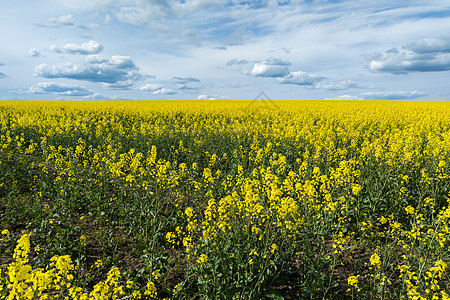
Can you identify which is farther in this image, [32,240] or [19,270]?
[32,240]

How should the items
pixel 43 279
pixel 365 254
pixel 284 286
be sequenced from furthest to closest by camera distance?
pixel 365 254 → pixel 284 286 → pixel 43 279

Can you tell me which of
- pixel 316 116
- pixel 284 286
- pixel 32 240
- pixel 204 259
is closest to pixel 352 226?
pixel 284 286

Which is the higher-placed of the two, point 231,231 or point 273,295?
point 231,231

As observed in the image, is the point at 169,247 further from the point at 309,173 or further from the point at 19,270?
the point at 309,173

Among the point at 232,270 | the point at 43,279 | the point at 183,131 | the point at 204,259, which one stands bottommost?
the point at 232,270

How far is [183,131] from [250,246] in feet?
31.7

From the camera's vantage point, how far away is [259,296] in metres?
3.80

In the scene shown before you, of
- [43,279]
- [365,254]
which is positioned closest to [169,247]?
[43,279]

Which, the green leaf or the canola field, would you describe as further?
the canola field

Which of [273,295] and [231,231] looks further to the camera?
[231,231]

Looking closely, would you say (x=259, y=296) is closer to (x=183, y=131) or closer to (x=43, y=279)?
(x=43, y=279)

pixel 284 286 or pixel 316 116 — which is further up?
pixel 316 116

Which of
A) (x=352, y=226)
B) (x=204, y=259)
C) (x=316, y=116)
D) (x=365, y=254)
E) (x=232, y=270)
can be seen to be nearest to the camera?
(x=204, y=259)

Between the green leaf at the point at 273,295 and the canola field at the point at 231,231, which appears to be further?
the canola field at the point at 231,231
